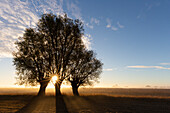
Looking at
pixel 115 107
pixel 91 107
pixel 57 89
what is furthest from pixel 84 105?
pixel 57 89

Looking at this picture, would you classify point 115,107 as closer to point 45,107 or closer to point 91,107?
point 91,107

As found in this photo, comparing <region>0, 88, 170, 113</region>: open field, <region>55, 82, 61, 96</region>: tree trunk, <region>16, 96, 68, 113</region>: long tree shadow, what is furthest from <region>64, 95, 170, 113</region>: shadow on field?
<region>55, 82, 61, 96</region>: tree trunk

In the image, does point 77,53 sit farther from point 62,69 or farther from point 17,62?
point 17,62

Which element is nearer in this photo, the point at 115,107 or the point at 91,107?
the point at 91,107

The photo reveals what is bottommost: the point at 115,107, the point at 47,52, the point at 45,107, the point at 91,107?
the point at 115,107

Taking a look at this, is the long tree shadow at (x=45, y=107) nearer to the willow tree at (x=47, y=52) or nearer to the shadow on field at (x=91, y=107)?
the shadow on field at (x=91, y=107)

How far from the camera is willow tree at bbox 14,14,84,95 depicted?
3178cm

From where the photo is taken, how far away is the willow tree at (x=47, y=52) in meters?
31.8

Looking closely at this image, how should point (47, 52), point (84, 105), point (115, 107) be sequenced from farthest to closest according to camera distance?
point (47, 52) < point (84, 105) < point (115, 107)

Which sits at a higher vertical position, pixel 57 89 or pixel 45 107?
pixel 57 89

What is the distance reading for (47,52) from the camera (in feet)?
105

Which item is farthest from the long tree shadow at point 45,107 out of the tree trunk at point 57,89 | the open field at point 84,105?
the tree trunk at point 57,89

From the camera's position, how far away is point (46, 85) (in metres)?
33.6

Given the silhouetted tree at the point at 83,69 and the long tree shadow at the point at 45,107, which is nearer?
the long tree shadow at the point at 45,107
